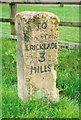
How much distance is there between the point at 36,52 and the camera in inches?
225

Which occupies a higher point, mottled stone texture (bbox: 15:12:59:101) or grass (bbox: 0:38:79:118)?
mottled stone texture (bbox: 15:12:59:101)

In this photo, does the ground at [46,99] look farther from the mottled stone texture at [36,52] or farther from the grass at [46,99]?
the mottled stone texture at [36,52]

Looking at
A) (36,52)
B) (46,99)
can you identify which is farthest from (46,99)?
(36,52)

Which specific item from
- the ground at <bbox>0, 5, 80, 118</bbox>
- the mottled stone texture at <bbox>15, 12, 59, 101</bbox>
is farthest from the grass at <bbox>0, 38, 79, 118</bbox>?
the mottled stone texture at <bbox>15, 12, 59, 101</bbox>

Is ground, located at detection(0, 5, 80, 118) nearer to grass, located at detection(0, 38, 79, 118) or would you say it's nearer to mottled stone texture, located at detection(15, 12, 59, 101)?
grass, located at detection(0, 38, 79, 118)

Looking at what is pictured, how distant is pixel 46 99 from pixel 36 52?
626 mm

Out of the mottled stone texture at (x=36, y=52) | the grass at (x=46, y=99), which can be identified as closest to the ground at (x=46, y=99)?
the grass at (x=46, y=99)

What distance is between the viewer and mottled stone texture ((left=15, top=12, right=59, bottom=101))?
5625mm

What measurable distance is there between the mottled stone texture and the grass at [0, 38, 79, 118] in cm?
17

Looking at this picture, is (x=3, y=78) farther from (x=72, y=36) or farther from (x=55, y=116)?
(x=72, y=36)

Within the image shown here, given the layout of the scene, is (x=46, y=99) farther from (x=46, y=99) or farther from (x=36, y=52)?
(x=36, y=52)

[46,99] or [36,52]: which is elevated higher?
[36,52]

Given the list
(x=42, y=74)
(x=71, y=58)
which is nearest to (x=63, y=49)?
(x=71, y=58)

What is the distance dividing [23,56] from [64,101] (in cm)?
78
